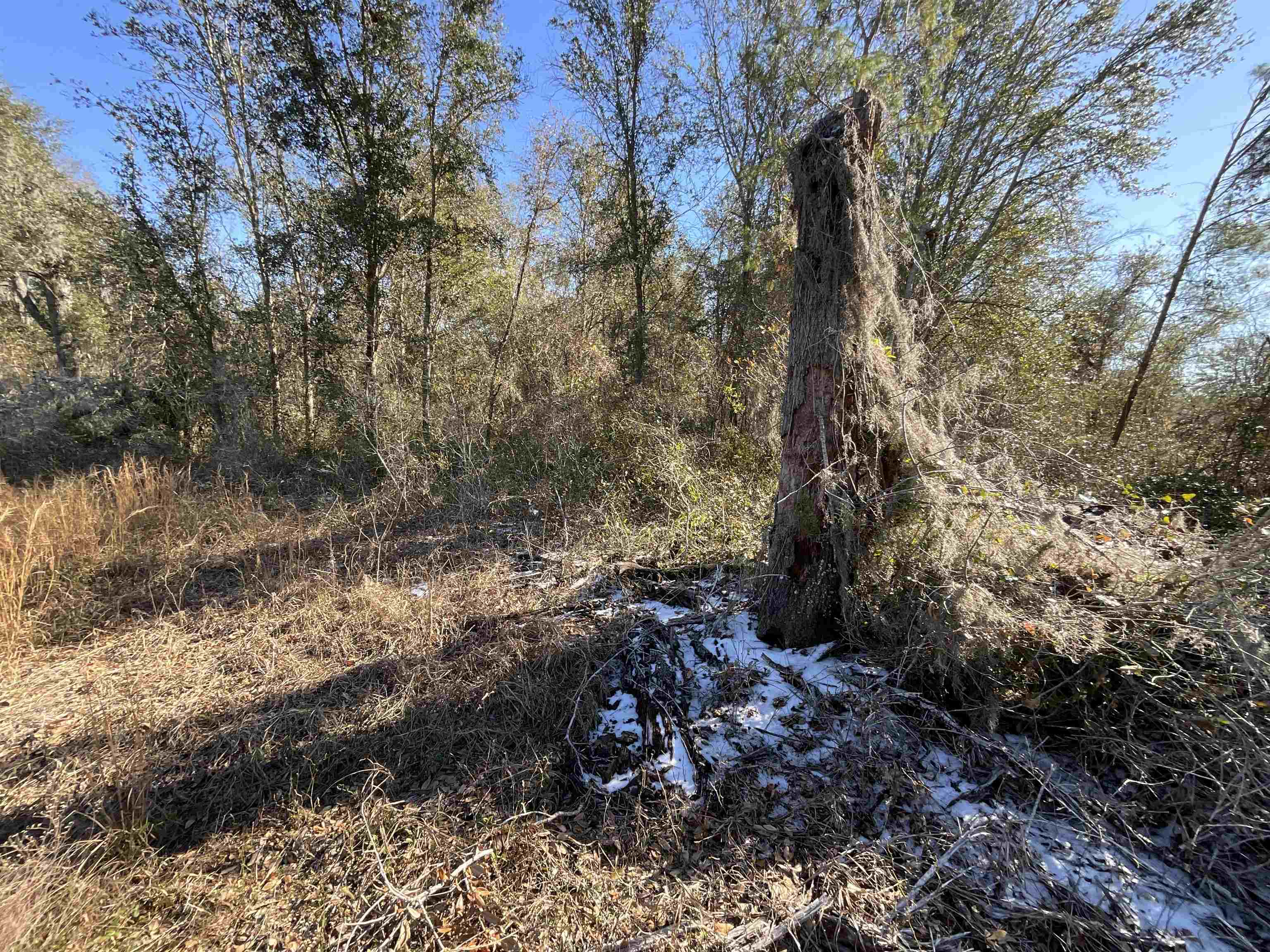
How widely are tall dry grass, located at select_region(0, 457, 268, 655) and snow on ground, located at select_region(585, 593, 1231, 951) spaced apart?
3.80 m

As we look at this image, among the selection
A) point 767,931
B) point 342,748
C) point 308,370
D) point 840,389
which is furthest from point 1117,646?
point 308,370

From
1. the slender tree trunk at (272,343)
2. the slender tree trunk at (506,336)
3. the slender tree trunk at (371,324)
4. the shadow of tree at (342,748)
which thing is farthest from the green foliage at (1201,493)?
the slender tree trunk at (272,343)

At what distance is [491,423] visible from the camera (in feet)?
27.7

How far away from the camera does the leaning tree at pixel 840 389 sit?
236 cm

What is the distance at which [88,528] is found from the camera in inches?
143

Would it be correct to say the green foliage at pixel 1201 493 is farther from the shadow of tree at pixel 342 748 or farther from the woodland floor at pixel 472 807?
the shadow of tree at pixel 342 748

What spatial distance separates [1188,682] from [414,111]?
10.0 metres

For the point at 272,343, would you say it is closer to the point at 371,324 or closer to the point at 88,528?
the point at 371,324

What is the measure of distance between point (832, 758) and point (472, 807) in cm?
159

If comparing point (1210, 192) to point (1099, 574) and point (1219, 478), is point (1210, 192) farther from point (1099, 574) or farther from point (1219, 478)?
point (1099, 574)

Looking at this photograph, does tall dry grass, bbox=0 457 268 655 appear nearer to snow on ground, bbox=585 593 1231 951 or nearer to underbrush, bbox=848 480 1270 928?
snow on ground, bbox=585 593 1231 951

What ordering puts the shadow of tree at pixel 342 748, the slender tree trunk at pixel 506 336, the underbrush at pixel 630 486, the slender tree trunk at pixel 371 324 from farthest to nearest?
1. the slender tree trunk at pixel 506 336
2. the slender tree trunk at pixel 371 324
3. the underbrush at pixel 630 486
4. the shadow of tree at pixel 342 748

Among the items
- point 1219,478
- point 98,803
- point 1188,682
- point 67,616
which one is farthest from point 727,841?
point 1219,478

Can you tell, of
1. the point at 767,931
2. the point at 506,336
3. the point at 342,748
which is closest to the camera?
the point at 767,931
